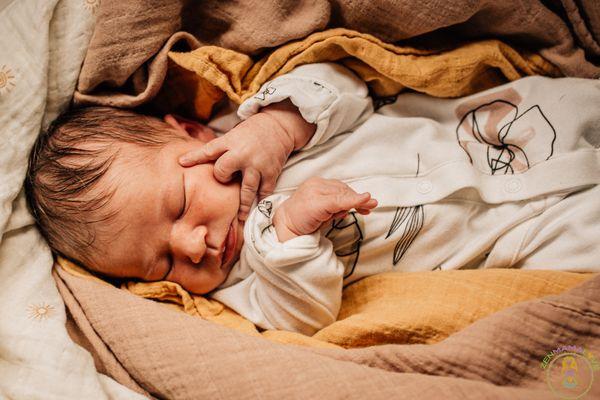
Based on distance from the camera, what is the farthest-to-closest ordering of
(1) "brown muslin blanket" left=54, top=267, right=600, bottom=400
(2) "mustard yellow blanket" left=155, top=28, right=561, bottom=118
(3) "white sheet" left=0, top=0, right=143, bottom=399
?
(2) "mustard yellow blanket" left=155, top=28, right=561, bottom=118 → (3) "white sheet" left=0, top=0, right=143, bottom=399 → (1) "brown muslin blanket" left=54, top=267, right=600, bottom=400

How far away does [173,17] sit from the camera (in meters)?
1.06

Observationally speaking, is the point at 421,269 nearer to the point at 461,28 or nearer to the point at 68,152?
the point at 461,28

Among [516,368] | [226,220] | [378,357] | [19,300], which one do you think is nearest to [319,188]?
[226,220]

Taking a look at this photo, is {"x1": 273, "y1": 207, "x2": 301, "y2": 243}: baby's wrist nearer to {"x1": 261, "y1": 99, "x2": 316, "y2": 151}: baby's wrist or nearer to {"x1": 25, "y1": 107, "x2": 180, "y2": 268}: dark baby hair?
{"x1": 261, "y1": 99, "x2": 316, "y2": 151}: baby's wrist

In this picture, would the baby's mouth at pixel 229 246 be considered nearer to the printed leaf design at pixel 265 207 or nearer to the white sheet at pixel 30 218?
the printed leaf design at pixel 265 207

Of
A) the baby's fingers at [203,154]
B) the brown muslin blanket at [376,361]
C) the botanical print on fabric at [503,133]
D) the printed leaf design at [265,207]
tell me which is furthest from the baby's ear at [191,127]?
the botanical print on fabric at [503,133]

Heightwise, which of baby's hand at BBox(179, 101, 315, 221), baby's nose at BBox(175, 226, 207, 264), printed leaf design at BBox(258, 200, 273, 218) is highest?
baby's hand at BBox(179, 101, 315, 221)

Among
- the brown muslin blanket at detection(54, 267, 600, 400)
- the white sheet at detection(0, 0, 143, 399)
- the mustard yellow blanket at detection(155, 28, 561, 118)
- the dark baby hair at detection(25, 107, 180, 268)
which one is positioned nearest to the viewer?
the brown muslin blanket at detection(54, 267, 600, 400)

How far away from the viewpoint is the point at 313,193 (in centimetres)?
94

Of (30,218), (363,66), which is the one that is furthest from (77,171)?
(363,66)

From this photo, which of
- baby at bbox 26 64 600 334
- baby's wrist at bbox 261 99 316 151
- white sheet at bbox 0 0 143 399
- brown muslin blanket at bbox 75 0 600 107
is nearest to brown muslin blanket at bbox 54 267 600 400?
white sheet at bbox 0 0 143 399

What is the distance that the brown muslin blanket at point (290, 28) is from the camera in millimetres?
1021

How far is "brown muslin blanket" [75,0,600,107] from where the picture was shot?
102cm

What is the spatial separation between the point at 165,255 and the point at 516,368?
2.24 feet
